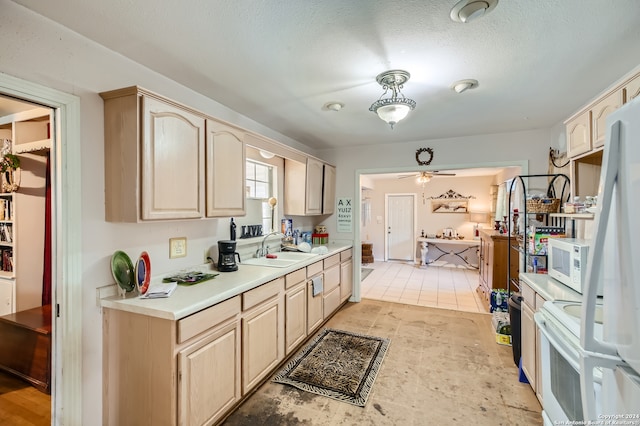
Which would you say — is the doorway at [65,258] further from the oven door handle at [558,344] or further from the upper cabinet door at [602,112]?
the upper cabinet door at [602,112]

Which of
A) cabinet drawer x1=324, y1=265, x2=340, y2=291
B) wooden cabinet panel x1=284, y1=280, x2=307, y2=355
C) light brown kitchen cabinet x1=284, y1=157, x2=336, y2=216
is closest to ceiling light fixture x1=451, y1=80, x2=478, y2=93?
light brown kitchen cabinet x1=284, y1=157, x2=336, y2=216

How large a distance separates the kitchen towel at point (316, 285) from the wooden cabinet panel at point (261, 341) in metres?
0.62

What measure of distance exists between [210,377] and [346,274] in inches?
105

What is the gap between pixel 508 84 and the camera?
2225 millimetres

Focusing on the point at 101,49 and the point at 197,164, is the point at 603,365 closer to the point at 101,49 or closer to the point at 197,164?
the point at 197,164

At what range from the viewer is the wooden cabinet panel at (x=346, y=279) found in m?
4.02

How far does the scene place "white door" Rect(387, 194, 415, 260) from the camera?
306 inches

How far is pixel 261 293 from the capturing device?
2.20 meters

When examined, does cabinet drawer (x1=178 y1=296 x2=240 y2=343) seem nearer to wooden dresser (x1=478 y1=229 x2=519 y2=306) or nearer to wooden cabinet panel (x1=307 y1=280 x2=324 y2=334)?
wooden cabinet panel (x1=307 y1=280 x2=324 y2=334)

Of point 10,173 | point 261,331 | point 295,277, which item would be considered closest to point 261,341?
point 261,331

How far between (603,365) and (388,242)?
24.2 ft

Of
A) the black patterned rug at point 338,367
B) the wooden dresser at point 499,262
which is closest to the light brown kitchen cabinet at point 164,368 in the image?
the black patterned rug at point 338,367

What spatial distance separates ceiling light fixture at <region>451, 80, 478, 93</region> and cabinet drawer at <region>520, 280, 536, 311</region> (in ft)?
5.26

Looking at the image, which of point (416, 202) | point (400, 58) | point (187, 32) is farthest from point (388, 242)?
point (187, 32)
